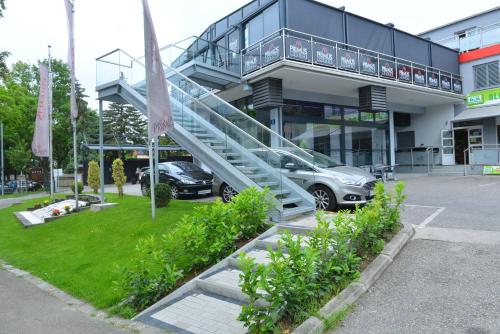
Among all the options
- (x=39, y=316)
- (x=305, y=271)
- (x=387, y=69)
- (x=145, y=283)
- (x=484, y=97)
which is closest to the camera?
(x=305, y=271)

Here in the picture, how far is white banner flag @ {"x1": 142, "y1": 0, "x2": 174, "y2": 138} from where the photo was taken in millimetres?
7531

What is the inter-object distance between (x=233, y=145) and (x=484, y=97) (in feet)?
62.3

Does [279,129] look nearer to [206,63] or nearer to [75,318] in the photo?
[206,63]

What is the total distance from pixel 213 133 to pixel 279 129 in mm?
6560

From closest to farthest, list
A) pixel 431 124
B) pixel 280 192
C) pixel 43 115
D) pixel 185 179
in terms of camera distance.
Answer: pixel 280 192
pixel 185 179
pixel 43 115
pixel 431 124

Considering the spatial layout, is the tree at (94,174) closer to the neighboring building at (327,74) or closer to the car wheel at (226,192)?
the neighboring building at (327,74)

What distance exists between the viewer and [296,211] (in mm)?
7285

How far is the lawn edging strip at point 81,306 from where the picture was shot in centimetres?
378

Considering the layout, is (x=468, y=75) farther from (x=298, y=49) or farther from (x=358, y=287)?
(x=358, y=287)

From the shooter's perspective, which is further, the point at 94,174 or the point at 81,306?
the point at 94,174

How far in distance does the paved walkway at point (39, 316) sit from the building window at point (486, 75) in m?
24.0

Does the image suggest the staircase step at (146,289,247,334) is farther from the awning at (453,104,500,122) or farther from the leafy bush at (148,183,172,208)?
the awning at (453,104,500,122)

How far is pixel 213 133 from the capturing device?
351 inches

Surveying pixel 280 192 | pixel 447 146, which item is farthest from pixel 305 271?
pixel 447 146
